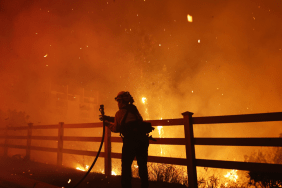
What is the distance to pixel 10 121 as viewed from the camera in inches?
735

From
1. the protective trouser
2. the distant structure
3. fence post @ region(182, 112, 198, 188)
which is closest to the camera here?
the protective trouser

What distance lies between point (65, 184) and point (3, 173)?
1.80m

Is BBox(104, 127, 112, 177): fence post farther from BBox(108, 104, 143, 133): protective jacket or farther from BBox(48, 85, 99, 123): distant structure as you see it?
BBox(48, 85, 99, 123): distant structure

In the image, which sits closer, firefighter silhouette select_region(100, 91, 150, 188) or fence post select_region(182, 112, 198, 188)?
firefighter silhouette select_region(100, 91, 150, 188)

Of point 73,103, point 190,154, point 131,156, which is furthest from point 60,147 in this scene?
point 73,103

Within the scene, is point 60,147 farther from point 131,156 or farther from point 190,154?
point 190,154

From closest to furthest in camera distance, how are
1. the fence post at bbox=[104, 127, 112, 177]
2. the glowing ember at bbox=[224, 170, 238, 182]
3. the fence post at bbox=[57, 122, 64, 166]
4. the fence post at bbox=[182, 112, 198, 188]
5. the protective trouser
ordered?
the protective trouser, the fence post at bbox=[182, 112, 198, 188], the fence post at bbox=[104, 127, 112, 177], the fence post at bbox=[57, 122, 64, 166], the glowing ember at bbox=[224, 170, 238, 182]

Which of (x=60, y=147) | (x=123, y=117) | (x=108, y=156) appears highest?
(x=123, y=117)

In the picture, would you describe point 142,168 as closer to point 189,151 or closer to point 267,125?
point 189,151

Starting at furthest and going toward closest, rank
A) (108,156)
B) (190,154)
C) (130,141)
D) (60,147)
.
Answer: (60,147) → (108,156) → (190,154) → (130,141)

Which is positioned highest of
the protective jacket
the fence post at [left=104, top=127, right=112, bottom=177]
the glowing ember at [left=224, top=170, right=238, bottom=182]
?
the protective jacket

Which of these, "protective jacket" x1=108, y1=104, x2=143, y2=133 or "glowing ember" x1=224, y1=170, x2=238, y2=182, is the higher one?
"protective jacket" x1=108, y1=104, x2=143, y2=133

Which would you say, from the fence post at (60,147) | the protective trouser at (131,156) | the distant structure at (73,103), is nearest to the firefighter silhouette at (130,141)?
the protective trouser at (131,156)

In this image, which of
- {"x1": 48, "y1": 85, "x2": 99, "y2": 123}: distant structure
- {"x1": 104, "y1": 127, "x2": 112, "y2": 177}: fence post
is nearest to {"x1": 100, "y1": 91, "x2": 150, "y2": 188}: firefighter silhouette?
{"x1": 104, "y1": 127, "x2": 112, "y2": 177}: fence post
